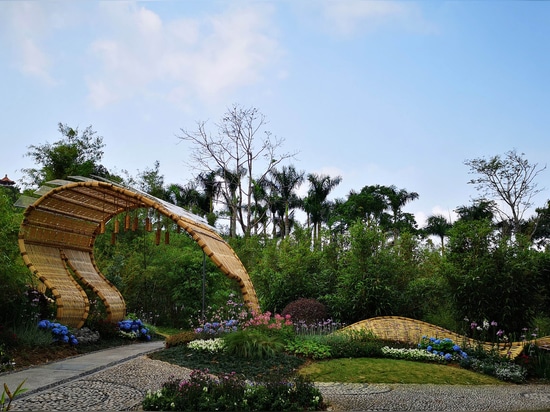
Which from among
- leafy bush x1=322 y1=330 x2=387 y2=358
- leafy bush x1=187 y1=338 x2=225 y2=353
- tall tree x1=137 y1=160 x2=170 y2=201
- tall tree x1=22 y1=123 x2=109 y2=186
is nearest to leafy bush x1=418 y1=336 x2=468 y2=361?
leafy bush x1=322 y1=330 x2=387 y2=358

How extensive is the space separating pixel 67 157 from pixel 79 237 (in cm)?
716

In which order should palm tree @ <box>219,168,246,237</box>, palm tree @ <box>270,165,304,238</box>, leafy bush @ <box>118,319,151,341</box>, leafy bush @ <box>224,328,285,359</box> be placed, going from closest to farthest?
leafy bush @ <box>224,328,285,359</box>
leafy bush @ <box>118,319,151,341</box>
palm tree @ <box>219,168,246,237</box>
palm tree @ <box>270,165,304,238</box>

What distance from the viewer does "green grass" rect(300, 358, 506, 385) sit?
6176mm

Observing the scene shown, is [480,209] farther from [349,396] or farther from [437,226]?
[349,396]

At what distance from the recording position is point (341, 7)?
8.92 metres

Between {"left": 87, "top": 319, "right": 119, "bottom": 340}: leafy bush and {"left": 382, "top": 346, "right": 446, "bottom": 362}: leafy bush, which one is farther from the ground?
{"left": 87, "top": 319, "right": 119, "bottom": 340}: leafy bush

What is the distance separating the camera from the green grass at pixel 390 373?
6176 millimetres

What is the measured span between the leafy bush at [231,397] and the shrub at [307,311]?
5.39 meters

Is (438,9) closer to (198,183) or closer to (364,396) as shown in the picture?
(364,396)

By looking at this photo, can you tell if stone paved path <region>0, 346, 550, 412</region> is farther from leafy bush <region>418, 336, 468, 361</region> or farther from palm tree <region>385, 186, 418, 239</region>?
palm tree <region>385, 186, 418, 239</region>

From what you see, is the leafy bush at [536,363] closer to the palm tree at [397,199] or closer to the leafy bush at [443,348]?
the leafy bush at [443,348]

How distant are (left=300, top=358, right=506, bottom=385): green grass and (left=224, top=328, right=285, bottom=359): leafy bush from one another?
61cm

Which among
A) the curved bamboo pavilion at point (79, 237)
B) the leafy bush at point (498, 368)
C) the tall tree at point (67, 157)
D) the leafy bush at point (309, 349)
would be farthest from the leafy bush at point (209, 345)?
the tall tree at point (67, 157)

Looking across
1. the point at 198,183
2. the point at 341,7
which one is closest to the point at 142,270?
the point at 341,7
